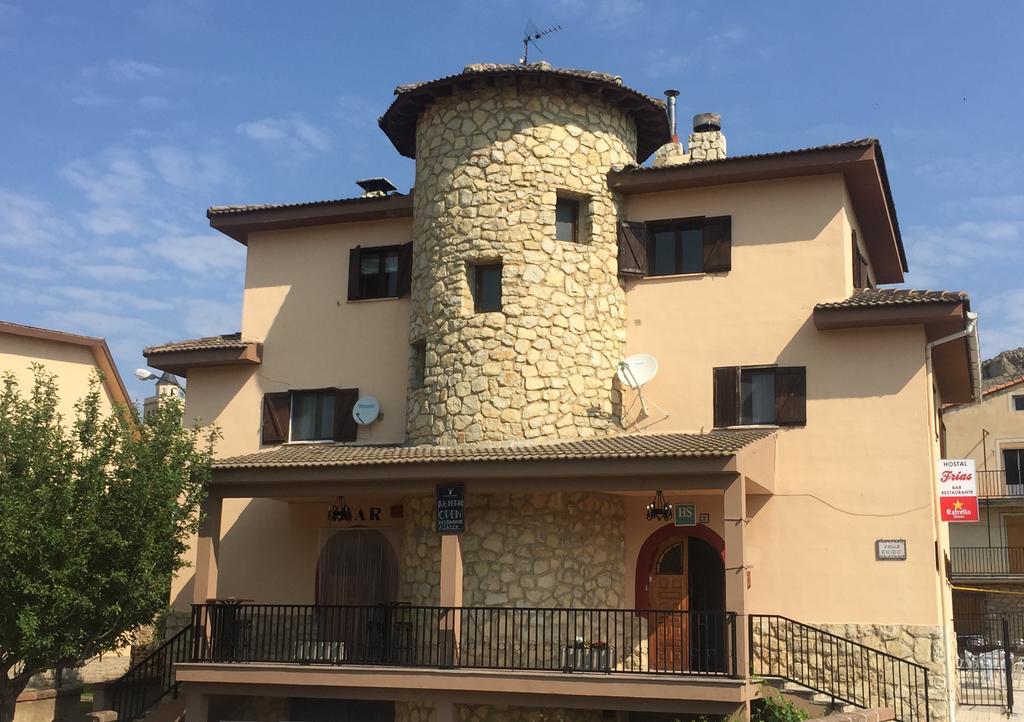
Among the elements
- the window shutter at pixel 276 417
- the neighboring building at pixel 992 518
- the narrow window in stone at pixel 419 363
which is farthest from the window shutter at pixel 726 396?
the neighboring building at pixel 992 518

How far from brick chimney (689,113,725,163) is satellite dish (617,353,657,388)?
4902 millimetres

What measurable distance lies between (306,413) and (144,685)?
227 inches

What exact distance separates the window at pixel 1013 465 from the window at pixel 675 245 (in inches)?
1157

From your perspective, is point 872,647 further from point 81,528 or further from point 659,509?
point 81,528

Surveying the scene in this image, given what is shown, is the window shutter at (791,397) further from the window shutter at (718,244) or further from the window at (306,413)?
the window at (306,413)

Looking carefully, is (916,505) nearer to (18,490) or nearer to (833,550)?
(833,550)

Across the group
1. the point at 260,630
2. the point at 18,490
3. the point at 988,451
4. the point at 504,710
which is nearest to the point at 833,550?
the point at 504,710

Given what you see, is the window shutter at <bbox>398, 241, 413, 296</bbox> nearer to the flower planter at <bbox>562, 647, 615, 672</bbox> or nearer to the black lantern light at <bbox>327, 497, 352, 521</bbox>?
the black lantern light at <bbox>327, 497, 352, 521</bbox>

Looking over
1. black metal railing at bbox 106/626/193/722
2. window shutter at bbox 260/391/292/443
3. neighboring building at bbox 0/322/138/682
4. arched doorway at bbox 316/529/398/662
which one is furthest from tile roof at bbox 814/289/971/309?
neighboring building at bbox 0/322/138/682

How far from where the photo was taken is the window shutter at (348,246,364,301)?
71.7ft

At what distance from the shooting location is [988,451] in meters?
44.6

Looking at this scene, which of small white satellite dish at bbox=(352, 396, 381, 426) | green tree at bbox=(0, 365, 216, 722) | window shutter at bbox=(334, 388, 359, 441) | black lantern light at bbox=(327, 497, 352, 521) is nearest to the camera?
green tree at bbox=(0, 365, 216, 722)

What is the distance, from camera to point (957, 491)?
62.8 feet

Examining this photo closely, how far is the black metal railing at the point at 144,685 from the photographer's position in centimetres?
1891
